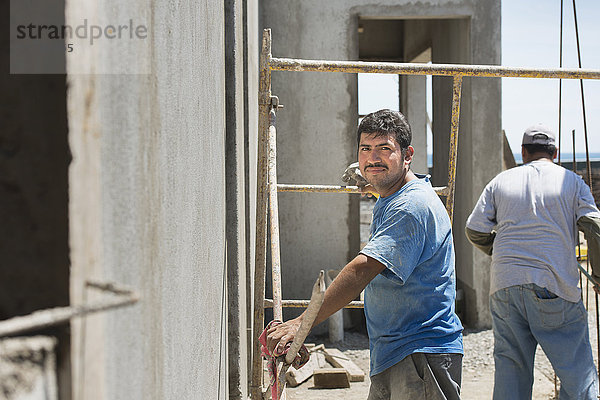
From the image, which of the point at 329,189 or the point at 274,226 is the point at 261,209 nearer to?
the point at 274,226

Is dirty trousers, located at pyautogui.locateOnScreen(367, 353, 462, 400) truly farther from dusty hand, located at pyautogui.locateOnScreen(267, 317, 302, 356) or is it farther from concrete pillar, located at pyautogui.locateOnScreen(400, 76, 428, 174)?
concrete pillar, located at pyautogui.locateOnScreen(400, 76, 428, 174)

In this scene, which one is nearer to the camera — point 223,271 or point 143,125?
point 143,125

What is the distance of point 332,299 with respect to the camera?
2078 mm

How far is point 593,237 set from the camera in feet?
11.3

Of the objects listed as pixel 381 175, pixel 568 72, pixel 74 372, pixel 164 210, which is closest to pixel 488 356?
pixel 568 72

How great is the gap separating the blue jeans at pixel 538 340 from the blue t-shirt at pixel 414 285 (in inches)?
52.6

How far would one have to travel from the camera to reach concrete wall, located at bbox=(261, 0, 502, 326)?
21.1 feet

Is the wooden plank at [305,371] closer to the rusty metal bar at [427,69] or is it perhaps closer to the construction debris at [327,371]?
the construction debris at [327,371]

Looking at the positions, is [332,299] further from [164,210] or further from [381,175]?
[164,210]

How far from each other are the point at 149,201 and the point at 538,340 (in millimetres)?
3183

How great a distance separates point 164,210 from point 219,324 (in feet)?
4.10

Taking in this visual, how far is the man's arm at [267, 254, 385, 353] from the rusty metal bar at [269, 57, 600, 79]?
5.10ft

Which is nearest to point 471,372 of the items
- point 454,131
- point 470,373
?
point 470,373

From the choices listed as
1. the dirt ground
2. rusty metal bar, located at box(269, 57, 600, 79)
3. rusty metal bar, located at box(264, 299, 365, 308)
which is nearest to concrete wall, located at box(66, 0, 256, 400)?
rusty metal bar, located at box(269, 57, 600, 79)
